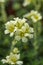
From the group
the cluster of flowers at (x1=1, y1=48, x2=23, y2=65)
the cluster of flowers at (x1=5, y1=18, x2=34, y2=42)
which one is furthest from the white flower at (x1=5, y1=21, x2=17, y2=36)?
the cluster of flowers at (x1=1, y1=48, x2=23, y2=65)

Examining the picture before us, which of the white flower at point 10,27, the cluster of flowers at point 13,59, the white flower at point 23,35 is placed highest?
the white flower at point 10,27

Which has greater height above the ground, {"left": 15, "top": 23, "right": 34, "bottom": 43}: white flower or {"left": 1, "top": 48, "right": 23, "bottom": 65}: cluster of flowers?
{"left": 15, "top": 23, "right": 34, "bottom": 43}: white flower

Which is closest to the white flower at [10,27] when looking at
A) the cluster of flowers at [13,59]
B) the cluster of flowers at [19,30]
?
the cluster of flowers at [19,30]

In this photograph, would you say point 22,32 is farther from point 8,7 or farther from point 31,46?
point 8,7

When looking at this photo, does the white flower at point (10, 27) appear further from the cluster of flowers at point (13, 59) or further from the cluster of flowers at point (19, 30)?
the cluster of flowers at point (13, 59)

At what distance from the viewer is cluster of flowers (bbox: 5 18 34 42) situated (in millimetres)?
1621

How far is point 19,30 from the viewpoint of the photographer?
162 centimetres

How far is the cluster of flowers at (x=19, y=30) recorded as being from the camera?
5.32 feet

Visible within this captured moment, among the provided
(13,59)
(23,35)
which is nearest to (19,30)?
(23,35)

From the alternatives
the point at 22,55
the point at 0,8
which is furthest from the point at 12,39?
the point at 0,8

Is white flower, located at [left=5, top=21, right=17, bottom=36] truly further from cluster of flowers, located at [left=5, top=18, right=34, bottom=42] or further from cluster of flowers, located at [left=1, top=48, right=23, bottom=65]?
cluster of flowers, located at [left=1, top=48, right=23, bottom=65]

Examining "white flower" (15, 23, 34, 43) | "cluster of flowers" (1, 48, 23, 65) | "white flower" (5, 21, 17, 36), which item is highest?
"white flower" (5, 21, 17, 36)

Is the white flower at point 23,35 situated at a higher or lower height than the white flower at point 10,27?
lower

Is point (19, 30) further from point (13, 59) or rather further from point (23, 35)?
point (13, 59)
